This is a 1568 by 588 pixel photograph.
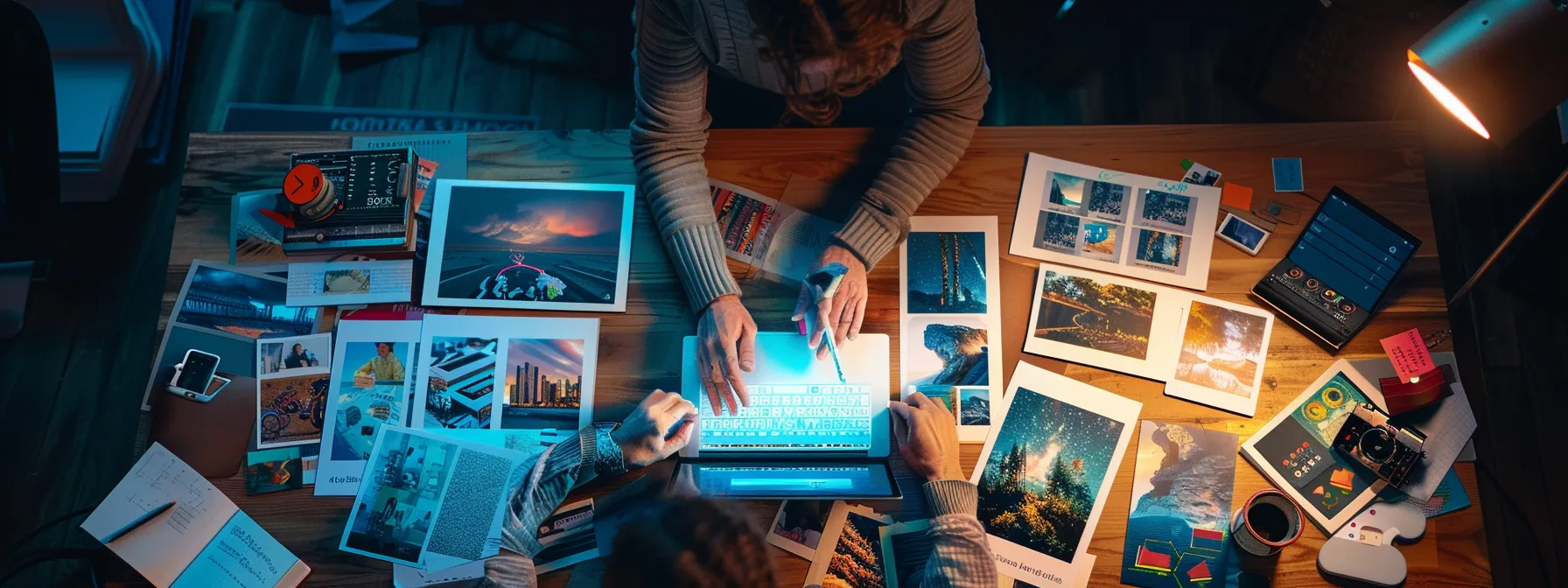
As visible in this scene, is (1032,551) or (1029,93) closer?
(1032,551)

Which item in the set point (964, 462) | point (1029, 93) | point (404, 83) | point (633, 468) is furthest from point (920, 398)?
point (404, 83)

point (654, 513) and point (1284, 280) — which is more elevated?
point (1284, 280)

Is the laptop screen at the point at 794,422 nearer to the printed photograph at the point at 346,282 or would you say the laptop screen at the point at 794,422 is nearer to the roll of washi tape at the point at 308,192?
the printed photograph at the point at 346,282

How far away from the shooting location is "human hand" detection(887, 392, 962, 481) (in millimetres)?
1361

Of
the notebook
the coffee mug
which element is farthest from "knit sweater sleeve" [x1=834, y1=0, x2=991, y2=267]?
the notebook

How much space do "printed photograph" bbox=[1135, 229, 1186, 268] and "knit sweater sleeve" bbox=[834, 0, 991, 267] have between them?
352 millimetres

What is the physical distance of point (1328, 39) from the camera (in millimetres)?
2127

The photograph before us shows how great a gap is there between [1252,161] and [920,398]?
740 mm

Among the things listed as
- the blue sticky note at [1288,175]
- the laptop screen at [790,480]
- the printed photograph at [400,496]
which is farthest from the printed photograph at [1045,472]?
the printed photograph at [400,496]

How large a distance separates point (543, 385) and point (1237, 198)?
1.24 m

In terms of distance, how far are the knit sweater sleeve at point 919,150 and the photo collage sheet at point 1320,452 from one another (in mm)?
673

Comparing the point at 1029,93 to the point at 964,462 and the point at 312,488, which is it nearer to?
the point at 964,462

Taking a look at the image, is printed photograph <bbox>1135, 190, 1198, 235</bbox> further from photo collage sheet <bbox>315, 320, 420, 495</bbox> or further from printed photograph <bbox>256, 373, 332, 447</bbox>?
printed photograph <bbox>256, 373, 332, 447</bbox>

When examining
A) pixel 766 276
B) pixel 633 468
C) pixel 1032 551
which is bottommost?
pixel 1032 551
